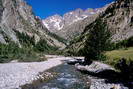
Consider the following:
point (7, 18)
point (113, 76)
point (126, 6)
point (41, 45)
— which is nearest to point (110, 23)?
point (126, 6)

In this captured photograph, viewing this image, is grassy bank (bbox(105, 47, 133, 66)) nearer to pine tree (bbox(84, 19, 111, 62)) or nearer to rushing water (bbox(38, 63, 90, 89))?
pine tree (bbox(84, 19, 111, 62))

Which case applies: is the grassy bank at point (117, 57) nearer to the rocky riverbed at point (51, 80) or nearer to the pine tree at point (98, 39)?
the pine tree at point (98, 39)

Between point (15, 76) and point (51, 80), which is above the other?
point (15, 76)

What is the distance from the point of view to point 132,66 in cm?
3381

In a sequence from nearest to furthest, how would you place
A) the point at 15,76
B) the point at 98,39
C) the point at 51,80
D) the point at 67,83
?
the point at 67,83
the point at 15,76
the point at 51,80
the point at 98,39

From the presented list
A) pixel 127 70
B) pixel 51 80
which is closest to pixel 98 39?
pixel 127 70

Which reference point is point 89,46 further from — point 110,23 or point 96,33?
point 110,23

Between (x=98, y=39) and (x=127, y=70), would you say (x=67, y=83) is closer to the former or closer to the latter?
(x=127, y=70)

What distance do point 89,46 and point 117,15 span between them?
141729 millimetres

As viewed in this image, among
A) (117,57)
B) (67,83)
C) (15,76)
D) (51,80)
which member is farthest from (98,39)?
(15,76)

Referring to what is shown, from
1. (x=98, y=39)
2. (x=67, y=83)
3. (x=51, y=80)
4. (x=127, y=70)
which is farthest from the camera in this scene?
(x=98, y=39)

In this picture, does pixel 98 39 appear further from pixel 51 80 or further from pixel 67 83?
pixel 67 83

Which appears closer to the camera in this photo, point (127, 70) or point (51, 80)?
point (127, 70)

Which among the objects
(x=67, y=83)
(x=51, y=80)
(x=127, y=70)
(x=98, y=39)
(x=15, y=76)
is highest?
(x=98, y=39)
